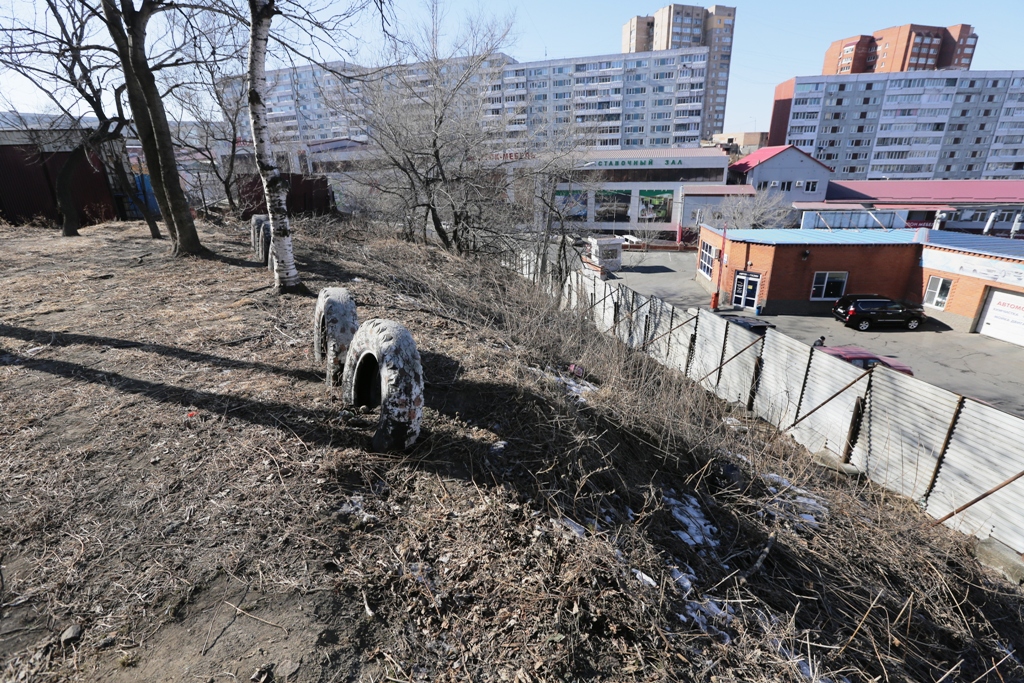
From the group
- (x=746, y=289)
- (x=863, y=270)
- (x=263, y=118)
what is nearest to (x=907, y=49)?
(x=863, y=270)

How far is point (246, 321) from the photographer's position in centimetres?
624

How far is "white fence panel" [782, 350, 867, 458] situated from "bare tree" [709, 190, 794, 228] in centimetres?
2848

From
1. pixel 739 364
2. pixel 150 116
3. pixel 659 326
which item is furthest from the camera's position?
pixel 659 326

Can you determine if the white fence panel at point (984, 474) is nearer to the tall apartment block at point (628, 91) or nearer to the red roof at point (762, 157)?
the red roof at point (762, 157)

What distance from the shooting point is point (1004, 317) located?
1739 cm

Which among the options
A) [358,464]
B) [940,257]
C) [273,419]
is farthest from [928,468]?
[940,257]

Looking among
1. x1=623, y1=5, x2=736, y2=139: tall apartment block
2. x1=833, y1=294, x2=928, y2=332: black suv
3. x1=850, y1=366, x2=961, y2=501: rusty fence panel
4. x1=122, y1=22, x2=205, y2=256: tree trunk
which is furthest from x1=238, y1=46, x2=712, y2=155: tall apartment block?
x1=850, y1=366, x2=961, y2=501: rusty fence panel

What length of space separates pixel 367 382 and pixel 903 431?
7682mm

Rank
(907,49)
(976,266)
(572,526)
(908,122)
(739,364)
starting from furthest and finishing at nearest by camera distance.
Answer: (907,49)
(908,122)
(976,266)
(739,364)
(572,526)

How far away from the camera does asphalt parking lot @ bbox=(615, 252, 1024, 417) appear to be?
549 inches

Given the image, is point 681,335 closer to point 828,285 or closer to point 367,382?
point 367,382

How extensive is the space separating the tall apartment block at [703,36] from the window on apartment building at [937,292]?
68.1 m

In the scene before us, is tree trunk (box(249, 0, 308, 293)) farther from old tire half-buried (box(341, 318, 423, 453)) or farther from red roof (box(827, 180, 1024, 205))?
red roof (box(827, 180, 1024, 205))

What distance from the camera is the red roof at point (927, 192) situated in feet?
125
